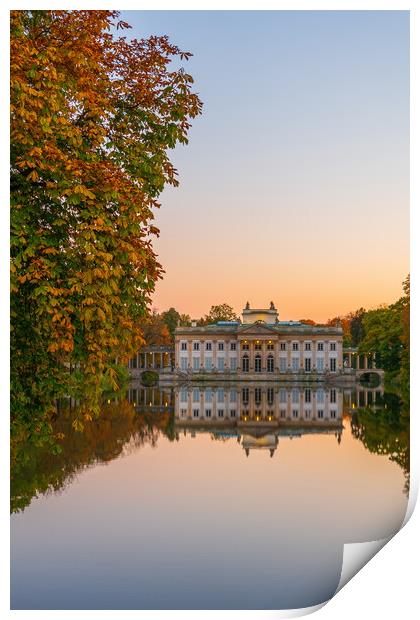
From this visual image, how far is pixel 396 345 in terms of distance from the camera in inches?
1586

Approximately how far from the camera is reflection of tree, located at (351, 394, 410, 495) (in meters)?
19.1

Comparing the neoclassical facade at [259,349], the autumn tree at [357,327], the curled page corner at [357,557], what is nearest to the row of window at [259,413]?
the curled page corner at [357,557]

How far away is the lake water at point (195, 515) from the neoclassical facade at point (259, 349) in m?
41.8

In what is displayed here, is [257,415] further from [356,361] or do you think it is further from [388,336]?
[356,361]

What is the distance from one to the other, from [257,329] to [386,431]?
41.7 metres

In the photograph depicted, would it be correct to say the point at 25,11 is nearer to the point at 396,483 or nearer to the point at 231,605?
the point at 231,605

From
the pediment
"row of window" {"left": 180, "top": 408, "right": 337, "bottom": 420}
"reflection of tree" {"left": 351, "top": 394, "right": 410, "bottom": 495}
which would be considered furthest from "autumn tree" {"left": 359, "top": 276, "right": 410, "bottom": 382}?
the pediment

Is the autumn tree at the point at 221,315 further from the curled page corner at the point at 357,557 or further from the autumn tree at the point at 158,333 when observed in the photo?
the curled page corner at the point at 357,557

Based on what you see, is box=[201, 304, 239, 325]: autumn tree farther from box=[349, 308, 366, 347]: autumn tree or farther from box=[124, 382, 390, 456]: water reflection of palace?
box=[124, 382, 390, 456]: water reflection of palace

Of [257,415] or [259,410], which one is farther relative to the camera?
[259,410]

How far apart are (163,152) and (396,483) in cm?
984

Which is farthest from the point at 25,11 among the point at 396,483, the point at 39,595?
the point at 396,483

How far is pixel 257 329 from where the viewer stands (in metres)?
65.4

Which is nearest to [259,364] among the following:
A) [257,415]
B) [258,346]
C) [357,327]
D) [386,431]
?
[258,346]
